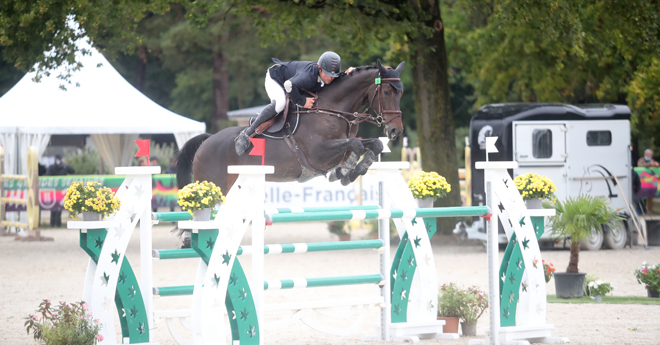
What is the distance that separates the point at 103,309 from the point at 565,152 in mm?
9329

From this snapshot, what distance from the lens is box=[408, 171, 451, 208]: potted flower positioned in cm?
569

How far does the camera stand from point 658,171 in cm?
1678

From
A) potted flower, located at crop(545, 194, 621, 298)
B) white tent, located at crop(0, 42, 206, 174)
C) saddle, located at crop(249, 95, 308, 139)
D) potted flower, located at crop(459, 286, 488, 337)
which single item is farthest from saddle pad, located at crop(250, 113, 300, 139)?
white tent, located at crop(0, 42, 206, 174)

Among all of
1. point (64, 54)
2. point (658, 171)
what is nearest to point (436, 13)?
point (64, 54)

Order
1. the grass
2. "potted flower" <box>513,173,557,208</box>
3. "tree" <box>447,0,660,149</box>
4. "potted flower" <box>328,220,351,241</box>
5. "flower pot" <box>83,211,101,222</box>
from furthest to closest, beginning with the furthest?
"potted flower" <box>328,220,351,241</box>
"tree" <box>447,0,660,149</box>
the grass
"potted flower" <box>513,173,557,208</box>
"flower pot" <box>83,211,101,222</box>

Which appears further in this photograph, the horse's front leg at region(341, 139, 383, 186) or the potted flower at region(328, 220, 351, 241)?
the potted flower at region(328, 220, 351, 241)

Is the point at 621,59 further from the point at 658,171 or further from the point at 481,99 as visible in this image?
the point at 481,99

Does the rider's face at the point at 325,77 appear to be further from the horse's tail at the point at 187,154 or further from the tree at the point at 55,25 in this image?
the tree at the point at 55,25

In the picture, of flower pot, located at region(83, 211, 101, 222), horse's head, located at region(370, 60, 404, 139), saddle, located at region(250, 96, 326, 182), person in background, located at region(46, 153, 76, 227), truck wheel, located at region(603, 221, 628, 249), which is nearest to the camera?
flower pot, located at region(83, 211, 101, 222)

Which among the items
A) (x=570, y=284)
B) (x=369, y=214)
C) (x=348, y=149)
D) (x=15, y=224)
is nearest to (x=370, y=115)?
(x=348, y=149)

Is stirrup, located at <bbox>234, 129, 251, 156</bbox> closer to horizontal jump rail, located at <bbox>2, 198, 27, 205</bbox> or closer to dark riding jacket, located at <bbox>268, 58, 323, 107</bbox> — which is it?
dark riding jacket, located at <bbox>268, 58, 323, 107</bbox>

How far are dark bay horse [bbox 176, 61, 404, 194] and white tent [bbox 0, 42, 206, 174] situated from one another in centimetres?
912

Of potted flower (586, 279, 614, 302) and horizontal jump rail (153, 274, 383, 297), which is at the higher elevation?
horizontal jump rail (153, 274, 383, 297)

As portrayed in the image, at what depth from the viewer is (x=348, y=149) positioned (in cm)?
561
